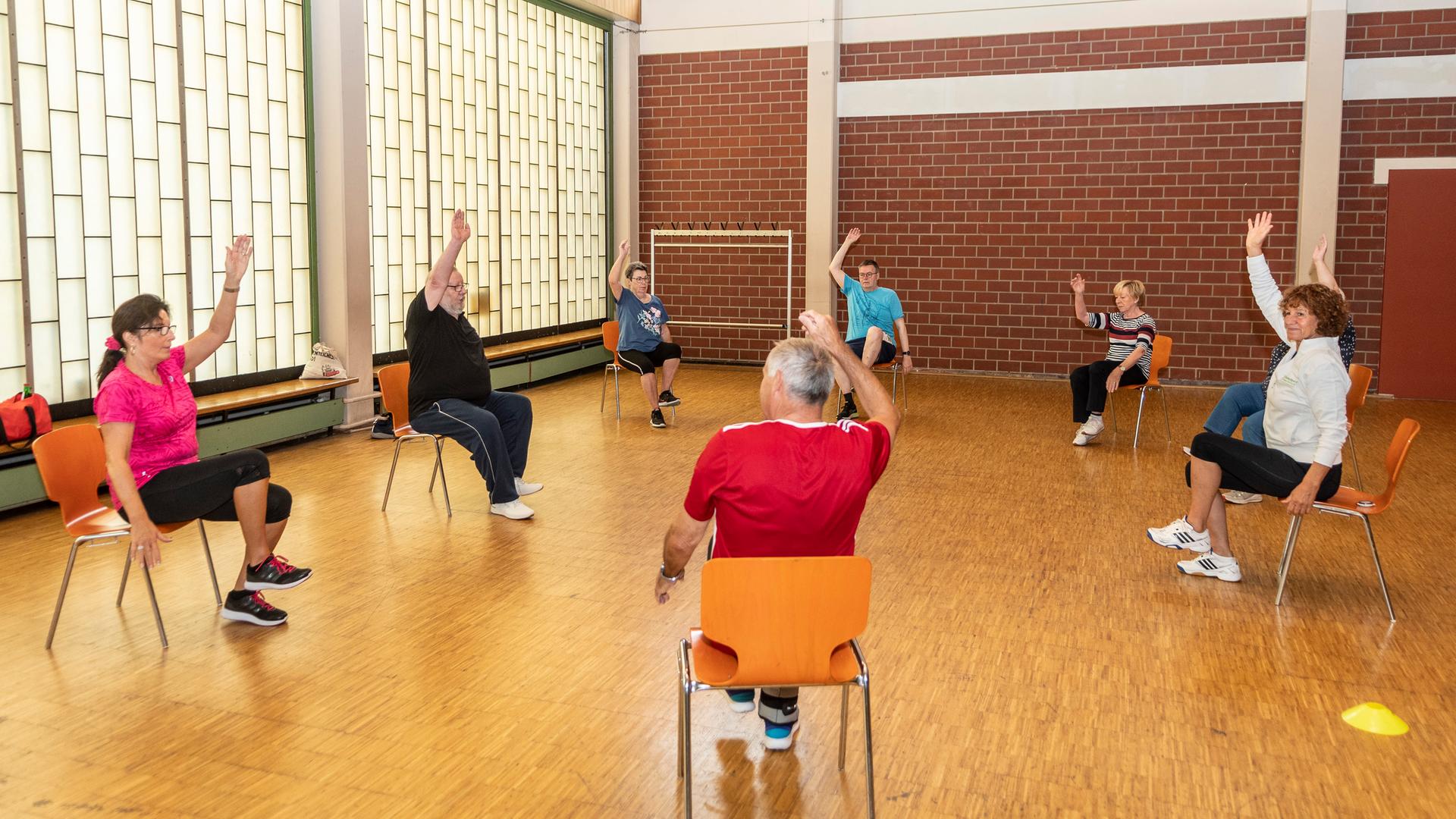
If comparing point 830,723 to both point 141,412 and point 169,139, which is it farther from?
point 169,139

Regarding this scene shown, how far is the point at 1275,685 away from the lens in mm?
3604

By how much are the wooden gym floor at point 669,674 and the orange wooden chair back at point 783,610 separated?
501 millimetres

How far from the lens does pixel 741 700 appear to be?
3.34 m

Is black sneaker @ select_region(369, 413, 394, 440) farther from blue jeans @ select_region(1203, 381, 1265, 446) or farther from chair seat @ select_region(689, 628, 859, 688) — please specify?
chair seat @ select_region(689, 628, 859, 688)

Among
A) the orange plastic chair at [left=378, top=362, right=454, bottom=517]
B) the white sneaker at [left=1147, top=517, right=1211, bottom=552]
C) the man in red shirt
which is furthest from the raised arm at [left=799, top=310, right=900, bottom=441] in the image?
the orange plastic chair at [left=378, top=362, right=454, bottom=517]

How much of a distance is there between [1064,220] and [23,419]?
9088mm

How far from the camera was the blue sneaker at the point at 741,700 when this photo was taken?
3.30 m

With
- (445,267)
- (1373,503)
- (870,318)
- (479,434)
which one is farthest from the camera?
(870,318)

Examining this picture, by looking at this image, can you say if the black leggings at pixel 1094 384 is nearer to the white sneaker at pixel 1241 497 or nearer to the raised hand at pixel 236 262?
the white sneaker at pixel 1241 497

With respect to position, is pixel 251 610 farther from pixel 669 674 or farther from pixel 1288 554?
pixel 1288 554

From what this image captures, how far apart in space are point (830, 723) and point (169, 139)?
5.59 metres

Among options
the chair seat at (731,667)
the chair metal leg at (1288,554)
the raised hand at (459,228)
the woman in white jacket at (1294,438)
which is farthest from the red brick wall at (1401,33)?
the chair seat at (731,667)

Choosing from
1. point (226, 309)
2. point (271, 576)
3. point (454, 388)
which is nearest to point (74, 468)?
point (271, 576)

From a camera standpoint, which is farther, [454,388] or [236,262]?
[454,388]
